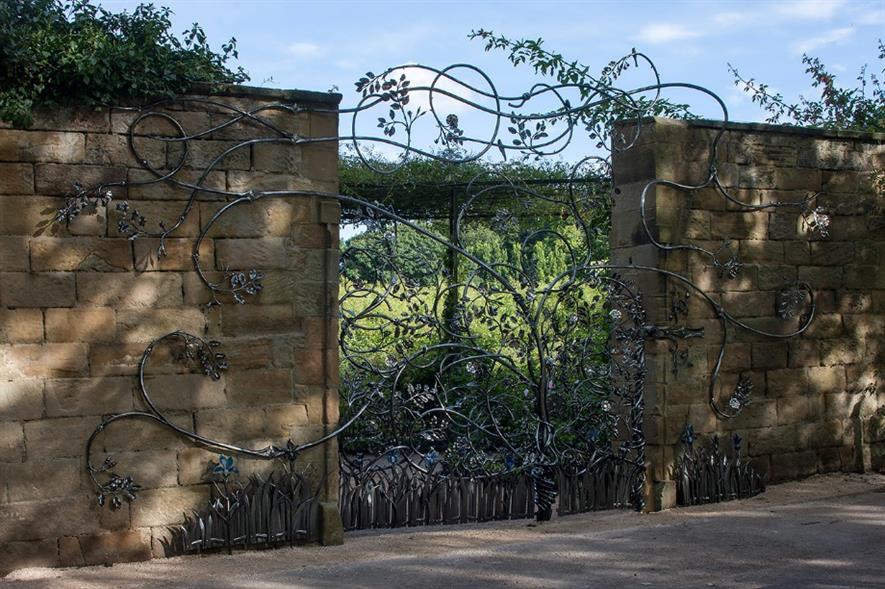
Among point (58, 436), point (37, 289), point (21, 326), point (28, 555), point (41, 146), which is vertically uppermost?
point (41, 146)

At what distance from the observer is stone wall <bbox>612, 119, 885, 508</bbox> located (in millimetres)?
6941

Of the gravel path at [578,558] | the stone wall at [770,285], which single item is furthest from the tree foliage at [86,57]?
the stone wall at [770,285]

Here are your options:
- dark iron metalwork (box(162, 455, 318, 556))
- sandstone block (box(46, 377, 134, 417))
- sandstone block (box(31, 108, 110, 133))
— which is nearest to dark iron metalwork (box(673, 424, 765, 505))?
dark iron metalwork (box(162, 455, 318, 556))

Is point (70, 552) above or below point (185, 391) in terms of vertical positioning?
below

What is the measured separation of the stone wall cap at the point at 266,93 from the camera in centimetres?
560

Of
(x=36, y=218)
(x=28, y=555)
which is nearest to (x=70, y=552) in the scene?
(x=28, y=555)

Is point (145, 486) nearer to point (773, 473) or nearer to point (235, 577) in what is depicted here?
point (235, 577)

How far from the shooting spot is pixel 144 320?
5.44 metres

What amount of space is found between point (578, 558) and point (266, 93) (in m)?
3.19

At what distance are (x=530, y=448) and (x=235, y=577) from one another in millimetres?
2256

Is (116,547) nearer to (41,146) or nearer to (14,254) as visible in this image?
(14,254)

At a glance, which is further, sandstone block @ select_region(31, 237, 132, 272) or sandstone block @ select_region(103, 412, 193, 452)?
sandstone block @ select_region(103, 412, 193, 452)

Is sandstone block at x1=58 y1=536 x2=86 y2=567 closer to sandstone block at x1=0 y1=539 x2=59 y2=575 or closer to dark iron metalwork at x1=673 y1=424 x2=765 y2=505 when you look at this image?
sandstone block at x1=0 y1=539 x2=59 y2=575

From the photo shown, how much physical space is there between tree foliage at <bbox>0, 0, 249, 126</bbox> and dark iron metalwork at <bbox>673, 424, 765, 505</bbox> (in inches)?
159
